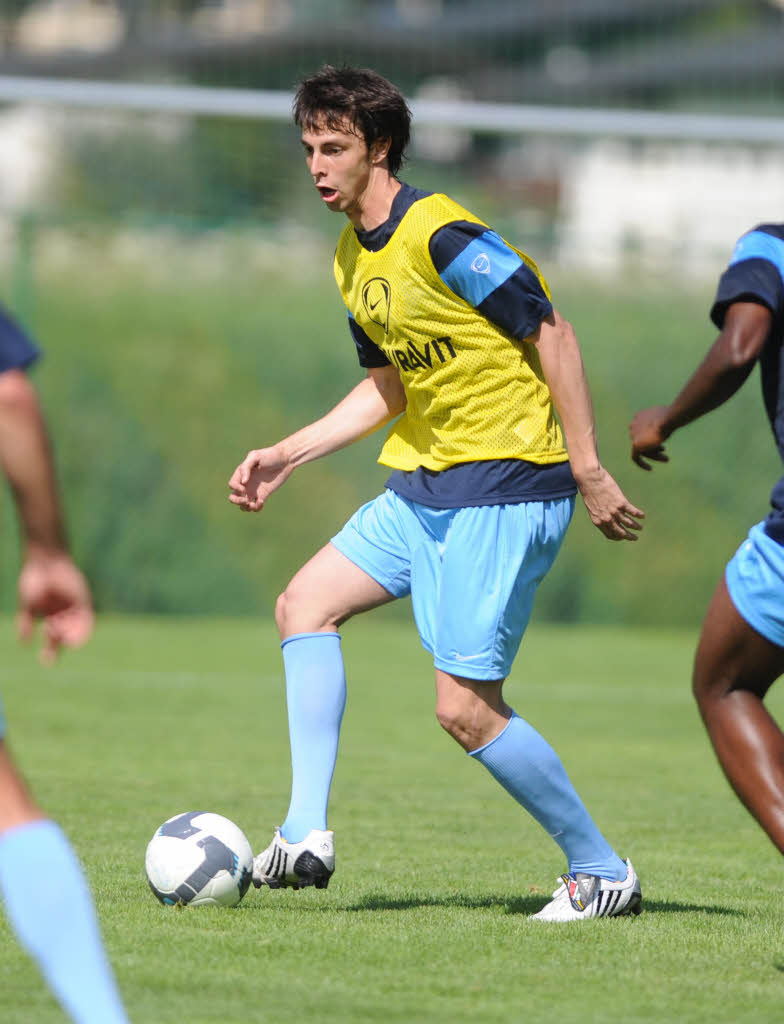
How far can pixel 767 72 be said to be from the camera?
21938 millimetres

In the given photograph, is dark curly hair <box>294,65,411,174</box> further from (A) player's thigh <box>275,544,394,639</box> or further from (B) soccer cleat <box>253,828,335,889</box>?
(B) soccer cleat <box>253,828,335,889</box>

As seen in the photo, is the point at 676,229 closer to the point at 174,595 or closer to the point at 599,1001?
the point at 174,595

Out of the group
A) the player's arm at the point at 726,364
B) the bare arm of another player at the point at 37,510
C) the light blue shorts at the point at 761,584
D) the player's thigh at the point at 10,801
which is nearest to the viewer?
the bare arm of another player at the point at 37,510

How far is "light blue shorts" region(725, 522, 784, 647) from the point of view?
3645 millimetres

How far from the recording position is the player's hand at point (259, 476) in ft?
16.3

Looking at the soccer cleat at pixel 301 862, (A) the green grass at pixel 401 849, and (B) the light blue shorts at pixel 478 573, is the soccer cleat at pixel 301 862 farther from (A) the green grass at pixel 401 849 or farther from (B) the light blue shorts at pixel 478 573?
(B) the light blue shorts at pixel 478 573

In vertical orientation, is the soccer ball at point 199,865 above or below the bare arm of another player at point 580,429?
below

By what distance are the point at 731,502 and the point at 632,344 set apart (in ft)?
5.50

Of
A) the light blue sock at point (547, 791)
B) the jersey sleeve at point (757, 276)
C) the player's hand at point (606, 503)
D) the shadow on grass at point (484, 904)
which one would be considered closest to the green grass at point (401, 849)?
the shadow on grass at point (484, 904)

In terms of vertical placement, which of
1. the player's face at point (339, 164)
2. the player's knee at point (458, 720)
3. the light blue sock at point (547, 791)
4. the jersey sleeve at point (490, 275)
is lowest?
the light blue sock at point (547, 791)

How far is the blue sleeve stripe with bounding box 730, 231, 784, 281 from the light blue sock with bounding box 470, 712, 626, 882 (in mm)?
1500

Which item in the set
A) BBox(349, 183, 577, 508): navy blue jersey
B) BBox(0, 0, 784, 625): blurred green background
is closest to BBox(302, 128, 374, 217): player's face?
BBox(349, 183, 577, 508): navy blue jersey

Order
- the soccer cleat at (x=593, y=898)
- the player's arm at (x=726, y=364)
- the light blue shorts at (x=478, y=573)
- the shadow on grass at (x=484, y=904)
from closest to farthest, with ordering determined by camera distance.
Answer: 1. the player's arm at (x=726, y=364)
2. the light blue shorts at (x=478, y=573)
3. the soccer cleat at (x=593, y=898)
4. the shadow on grass at (x=484, y=904)

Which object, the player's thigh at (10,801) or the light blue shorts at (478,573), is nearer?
the player's thigh at (10,801)
